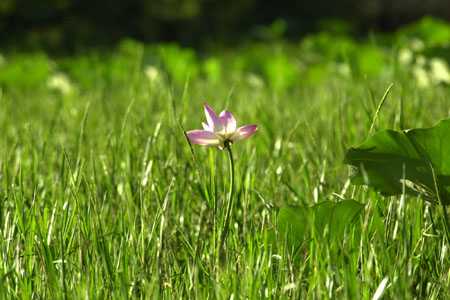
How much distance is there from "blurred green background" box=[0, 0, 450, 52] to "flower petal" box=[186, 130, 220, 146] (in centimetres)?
561

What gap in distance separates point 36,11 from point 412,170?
22.8 ft

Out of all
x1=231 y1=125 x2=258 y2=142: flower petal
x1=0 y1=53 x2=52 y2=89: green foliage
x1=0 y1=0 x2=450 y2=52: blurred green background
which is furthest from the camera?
x1=0 y1=0 x2=450 y2=52: blurred green background

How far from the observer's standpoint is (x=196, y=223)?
1373 millimetres

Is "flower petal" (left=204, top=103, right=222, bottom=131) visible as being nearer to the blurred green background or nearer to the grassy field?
the grassy field

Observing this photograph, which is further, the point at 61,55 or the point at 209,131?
the point at 61,55

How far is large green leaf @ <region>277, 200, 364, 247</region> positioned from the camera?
1011 millimetres

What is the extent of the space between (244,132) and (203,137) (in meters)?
0.05

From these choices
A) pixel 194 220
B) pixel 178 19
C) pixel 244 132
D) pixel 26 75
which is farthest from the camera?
pixel 178 19

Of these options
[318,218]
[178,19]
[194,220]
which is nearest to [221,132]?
[318,218]

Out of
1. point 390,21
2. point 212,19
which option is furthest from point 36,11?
point 390,21

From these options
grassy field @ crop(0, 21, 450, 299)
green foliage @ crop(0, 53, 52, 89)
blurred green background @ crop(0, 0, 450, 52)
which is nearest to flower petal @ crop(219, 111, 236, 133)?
grassy field @ crop(0, 21, 450, 299)

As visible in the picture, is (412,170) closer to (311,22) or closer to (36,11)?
(36,11)

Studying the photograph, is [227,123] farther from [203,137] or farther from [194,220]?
[194,220]

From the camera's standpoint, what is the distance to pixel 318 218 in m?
1.05
